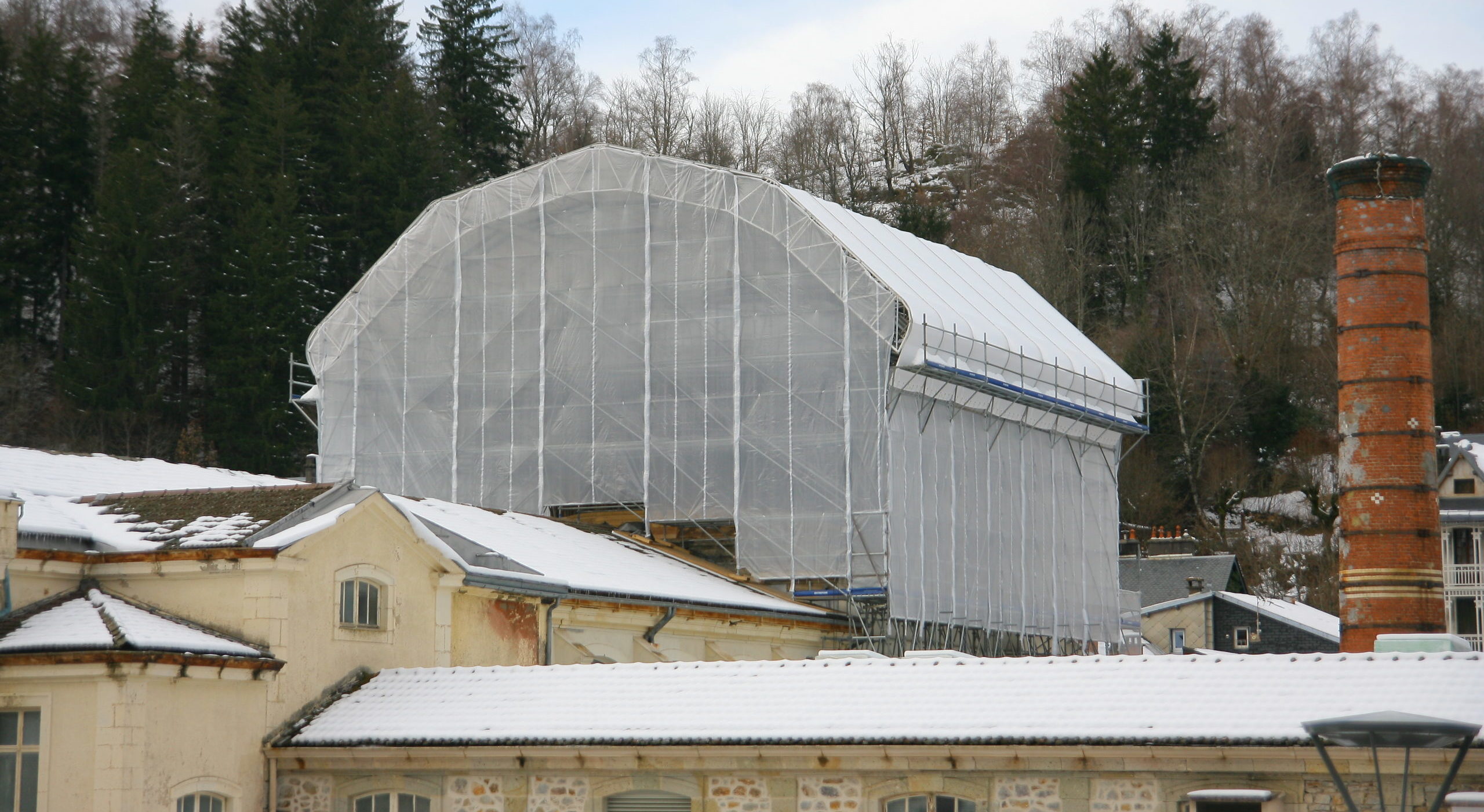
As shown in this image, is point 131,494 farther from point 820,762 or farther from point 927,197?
point 927,197

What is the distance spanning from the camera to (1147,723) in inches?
656

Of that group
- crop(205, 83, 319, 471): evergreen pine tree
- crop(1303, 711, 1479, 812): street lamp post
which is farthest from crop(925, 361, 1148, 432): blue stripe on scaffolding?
crop(205, 83, 319, 471): evergreen pine tree

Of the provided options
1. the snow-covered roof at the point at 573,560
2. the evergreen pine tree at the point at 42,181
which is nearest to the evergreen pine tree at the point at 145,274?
the evergreen pine tree at the point at 42,181

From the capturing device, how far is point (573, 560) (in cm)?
2659

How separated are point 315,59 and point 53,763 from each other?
1740 inches

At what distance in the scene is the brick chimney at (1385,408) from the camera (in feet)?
91.0

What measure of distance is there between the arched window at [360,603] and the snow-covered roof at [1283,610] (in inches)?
1206

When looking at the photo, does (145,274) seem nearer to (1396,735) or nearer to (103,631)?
(103,631)

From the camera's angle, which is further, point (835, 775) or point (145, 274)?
point (145, 274)

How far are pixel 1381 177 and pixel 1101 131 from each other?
136 feet

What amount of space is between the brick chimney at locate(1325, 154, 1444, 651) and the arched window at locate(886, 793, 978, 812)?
1267cm

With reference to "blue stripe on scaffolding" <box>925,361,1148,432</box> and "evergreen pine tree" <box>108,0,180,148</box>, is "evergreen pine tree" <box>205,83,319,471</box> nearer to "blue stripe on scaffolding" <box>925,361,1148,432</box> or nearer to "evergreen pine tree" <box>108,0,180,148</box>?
"evergreen pine tree" <box>108,0,180,148</box>

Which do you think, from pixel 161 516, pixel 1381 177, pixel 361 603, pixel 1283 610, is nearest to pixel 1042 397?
pixel 1381 177

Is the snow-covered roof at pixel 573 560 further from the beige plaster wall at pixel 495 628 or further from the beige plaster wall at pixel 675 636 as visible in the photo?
the beige plaster wall at pixel 495 628
